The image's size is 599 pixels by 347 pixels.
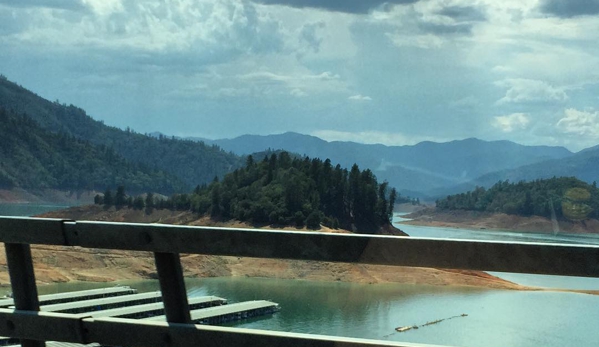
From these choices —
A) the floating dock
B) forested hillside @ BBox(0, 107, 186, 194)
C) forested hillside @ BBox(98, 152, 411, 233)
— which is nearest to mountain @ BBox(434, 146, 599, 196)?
forested hillside @ BBox(98, 152, 411, 233)

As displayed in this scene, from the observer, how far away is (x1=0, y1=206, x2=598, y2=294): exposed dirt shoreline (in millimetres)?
5158

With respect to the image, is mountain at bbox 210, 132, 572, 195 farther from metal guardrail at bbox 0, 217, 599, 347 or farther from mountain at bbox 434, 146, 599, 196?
metal guardrail at bbox 0, 217, 599, 347

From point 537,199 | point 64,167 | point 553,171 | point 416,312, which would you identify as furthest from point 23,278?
point 64,167

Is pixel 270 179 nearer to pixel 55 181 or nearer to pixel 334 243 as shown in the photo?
pixel 55 181

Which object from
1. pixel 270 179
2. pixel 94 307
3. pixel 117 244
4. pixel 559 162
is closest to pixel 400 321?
pixel 94 307

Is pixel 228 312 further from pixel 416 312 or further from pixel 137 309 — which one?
pixel 416 312

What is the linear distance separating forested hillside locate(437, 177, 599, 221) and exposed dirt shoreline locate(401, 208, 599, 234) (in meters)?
0.22

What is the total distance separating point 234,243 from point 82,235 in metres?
0.62

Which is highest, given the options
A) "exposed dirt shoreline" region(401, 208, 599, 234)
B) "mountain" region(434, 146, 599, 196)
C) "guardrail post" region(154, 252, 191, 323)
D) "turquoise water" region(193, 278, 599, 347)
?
"mountain" region(434, 146, 599, 196)

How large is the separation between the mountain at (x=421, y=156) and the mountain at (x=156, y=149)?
5.48ft

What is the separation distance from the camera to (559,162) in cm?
3850

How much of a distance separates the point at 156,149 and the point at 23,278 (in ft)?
160

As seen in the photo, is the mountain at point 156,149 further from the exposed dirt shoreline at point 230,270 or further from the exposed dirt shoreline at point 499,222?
the exposed dirt shoreline at point 230,270

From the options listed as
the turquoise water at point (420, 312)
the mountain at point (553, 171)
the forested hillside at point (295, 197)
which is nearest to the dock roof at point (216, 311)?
the turquoise water at point (420, 312)
